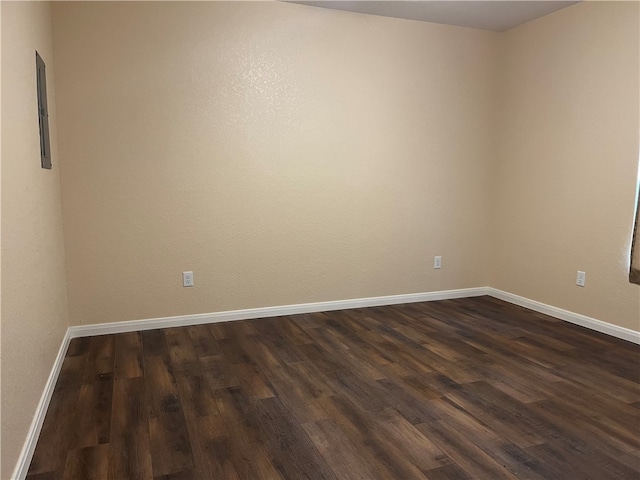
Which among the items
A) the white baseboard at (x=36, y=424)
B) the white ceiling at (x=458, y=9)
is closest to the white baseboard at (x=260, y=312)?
the white baseboard at (x=36, y=424)

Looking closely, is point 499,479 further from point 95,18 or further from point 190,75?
point 95,18

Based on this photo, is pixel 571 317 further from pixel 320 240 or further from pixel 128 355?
pixel 128 355

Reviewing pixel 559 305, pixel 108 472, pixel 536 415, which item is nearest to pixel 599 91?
pixel 559 305

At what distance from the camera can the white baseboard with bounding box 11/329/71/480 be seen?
1837mm

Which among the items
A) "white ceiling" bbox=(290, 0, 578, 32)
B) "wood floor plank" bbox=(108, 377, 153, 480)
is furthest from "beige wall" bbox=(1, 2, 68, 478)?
"white ceiling" bbox=(290, 0, 578, 32)

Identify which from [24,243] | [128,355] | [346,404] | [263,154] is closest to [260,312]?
[128,355]

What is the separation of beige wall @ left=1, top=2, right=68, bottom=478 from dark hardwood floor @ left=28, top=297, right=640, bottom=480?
275mm

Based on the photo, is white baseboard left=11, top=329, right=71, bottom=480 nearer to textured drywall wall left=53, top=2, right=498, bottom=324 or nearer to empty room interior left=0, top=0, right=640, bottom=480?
empty room interior left=0, top=0, right=640, bottom=480

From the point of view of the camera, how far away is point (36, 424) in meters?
2.14

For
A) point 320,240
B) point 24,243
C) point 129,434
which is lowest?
point 129,434

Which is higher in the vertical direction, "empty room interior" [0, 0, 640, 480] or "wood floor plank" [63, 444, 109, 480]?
"empty room interior" [0, 0, 640, 480]

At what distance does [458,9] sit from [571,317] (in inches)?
102

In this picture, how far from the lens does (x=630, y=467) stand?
1.96 meters

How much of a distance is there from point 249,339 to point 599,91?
312 centimetres
